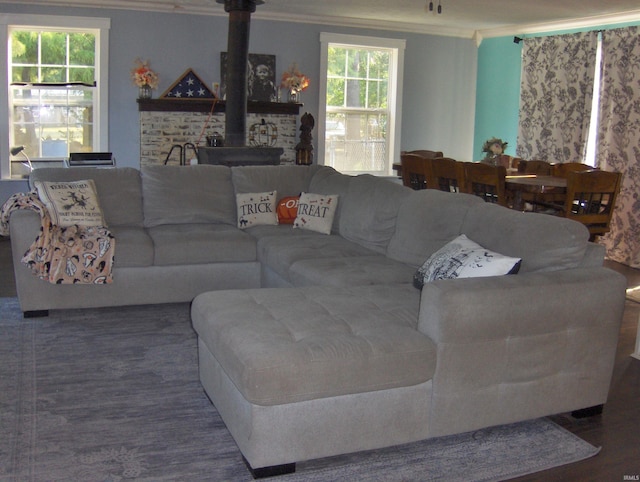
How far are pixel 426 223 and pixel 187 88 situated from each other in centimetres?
444

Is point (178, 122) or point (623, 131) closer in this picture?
point (623, 131)

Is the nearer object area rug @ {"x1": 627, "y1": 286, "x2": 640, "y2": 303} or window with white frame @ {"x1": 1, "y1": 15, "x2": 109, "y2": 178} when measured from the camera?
area rug @ {"x1": 627, "y1": 286, "x2": 640, "y2": 303}

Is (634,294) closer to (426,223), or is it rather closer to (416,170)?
(416,170)

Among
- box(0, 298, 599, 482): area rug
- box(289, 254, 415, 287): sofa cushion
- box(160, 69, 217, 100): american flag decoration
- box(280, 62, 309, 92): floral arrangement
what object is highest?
box(280, 62, 309, 92): floral arrangement

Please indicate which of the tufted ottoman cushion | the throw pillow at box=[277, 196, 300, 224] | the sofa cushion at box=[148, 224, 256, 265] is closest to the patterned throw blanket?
the sofa cushion at box=[148, 224, 256, 265]

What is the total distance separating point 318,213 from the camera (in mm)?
4984

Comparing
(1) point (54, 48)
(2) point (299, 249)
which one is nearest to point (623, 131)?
(2) point (299, 249)

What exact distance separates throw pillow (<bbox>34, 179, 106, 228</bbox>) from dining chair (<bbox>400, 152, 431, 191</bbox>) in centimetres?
276

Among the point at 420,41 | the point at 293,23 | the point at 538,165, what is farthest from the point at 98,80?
the point at 538,165

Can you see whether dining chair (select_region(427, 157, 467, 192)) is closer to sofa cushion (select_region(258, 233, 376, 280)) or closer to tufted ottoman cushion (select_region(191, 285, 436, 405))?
sofa cushion (select_region(258, 233, 376, 280))

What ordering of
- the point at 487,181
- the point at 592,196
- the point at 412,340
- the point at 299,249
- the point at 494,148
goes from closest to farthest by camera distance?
1. the point at 412,340
2. the point at 299,249
3. the point at 592,196
4. the point at 487,181
5. the point at 494,148

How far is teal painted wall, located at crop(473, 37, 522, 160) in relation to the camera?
842cm

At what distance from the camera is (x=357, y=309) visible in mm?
3008

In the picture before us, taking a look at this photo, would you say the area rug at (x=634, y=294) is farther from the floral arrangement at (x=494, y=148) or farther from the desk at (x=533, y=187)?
the floral arrangement at (x=494, y=148)
